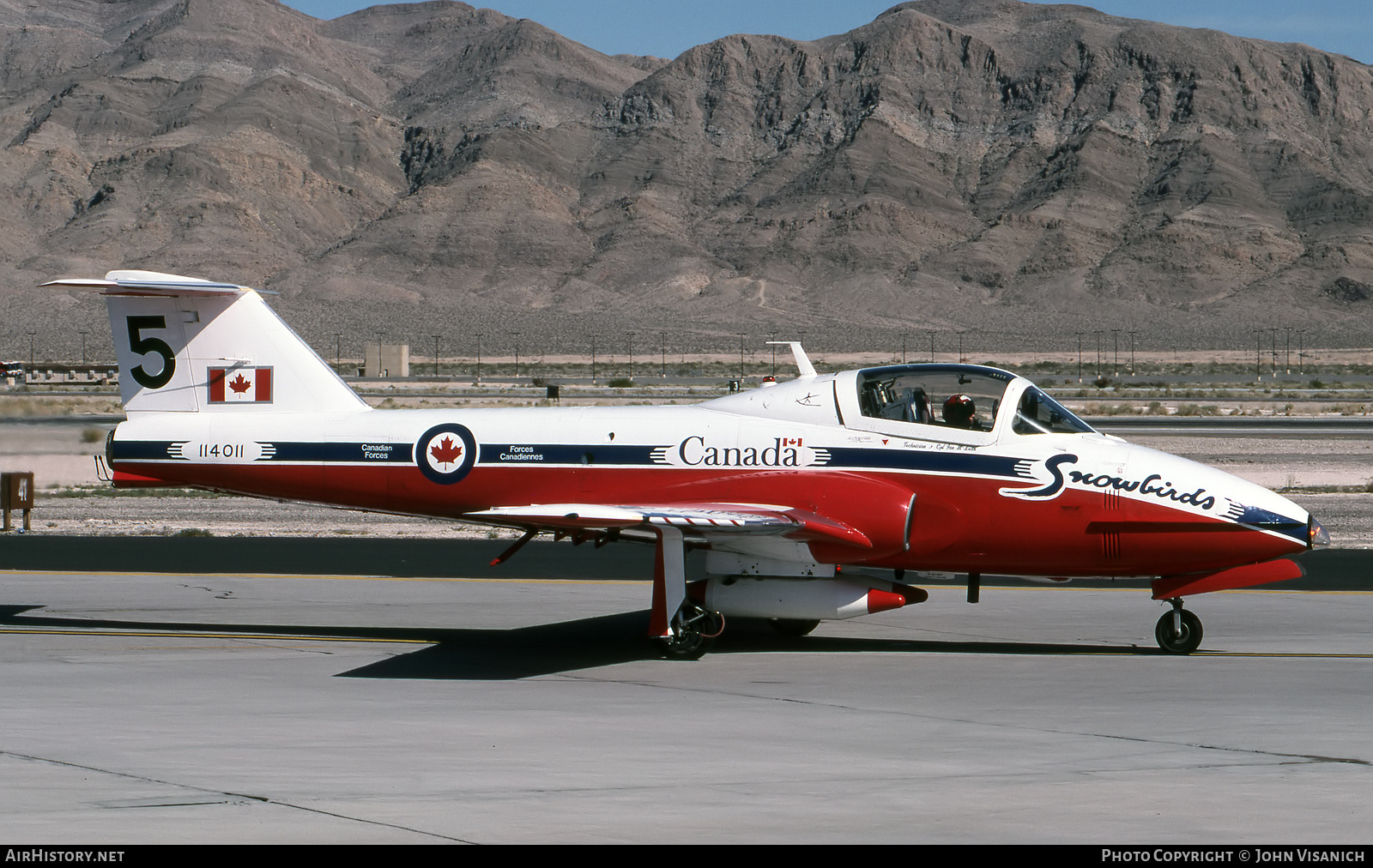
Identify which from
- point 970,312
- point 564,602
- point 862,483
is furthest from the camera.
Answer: point 970,312

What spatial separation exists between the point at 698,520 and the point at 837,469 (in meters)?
1.66

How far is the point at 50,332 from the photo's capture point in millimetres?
148875

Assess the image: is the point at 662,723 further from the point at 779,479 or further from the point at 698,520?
the point at 779,479

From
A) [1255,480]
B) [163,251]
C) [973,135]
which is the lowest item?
[1255,480]

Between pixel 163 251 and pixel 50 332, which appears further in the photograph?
pixel 163 251

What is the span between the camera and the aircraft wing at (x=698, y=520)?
1347 centimetres

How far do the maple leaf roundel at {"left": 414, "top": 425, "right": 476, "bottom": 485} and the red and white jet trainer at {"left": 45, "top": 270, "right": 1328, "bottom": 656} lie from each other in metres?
0.02

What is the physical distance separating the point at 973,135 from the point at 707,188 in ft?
117

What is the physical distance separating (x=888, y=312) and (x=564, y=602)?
15170 cm

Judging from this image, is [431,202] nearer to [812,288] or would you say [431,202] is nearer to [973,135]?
[812,288]

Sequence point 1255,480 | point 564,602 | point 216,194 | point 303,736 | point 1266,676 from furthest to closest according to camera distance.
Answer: point 216,194
point 1255,480
point 564,602
point 1266,676
point 303,736

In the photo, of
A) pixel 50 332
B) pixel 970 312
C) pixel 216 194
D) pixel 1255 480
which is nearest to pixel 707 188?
pixel 970 312

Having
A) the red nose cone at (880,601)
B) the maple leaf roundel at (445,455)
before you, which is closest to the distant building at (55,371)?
the maple leaf roundel at (445,455)

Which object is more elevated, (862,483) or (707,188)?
(707,188)
